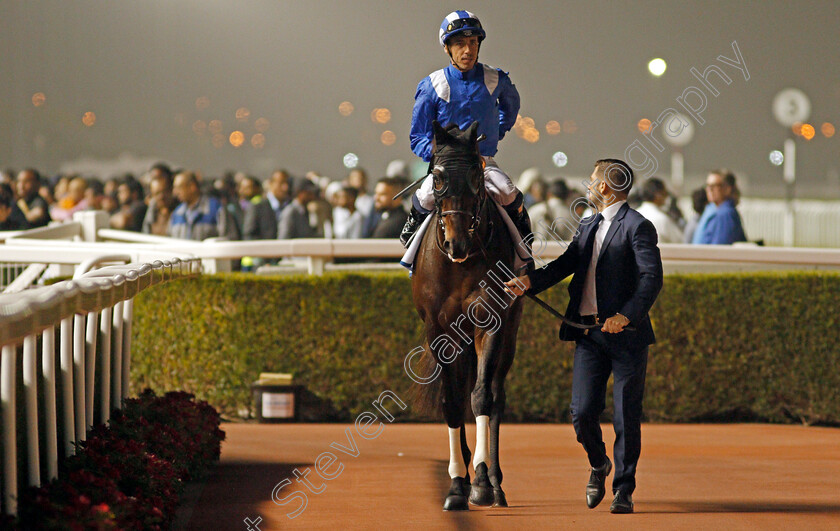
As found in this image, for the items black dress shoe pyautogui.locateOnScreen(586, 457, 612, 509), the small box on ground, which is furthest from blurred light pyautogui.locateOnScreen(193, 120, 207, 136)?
black dress shoe pyautogui.locateOnScreen(586, 457, 612, 509)

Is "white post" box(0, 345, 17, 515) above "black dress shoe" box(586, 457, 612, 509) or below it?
above

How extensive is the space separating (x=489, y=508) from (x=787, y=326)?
391 centimetres

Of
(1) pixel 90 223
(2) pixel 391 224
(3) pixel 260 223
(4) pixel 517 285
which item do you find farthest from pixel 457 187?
(1) pixel 90 223

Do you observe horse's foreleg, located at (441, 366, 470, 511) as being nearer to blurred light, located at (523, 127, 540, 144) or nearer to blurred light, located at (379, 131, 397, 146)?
blurred light, located at (379, 131, 397, 146)

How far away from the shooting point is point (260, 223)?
36.5ft

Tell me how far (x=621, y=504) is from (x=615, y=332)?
0.80 m

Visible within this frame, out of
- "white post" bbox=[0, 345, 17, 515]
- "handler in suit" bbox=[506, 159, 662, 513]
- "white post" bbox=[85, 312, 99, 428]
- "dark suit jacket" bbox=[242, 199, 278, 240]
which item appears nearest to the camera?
"white post" bbox=[0, 345, 17, 515]

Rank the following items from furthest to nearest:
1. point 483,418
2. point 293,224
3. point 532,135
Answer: point 532,135 → point 293,224 → point 483,418

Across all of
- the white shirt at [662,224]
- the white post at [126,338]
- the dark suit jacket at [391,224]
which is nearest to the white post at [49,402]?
the white post at [126,338]

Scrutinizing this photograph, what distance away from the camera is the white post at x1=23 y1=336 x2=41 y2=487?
127 inches

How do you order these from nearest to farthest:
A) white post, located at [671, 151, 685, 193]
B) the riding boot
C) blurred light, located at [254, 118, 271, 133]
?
1. the riding boot
2. blurred light, located at [254, 118, 271, 133]
3. white post, located at [671, 151, 685, 193]

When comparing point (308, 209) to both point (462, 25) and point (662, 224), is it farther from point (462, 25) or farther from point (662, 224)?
point (462, 25)

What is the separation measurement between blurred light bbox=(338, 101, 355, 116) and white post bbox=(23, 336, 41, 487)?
1894cm

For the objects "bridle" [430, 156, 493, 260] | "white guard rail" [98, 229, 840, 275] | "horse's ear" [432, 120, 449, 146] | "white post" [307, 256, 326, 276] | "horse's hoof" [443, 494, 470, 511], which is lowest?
"horse's hoof" [443, 494, 470, 511]
